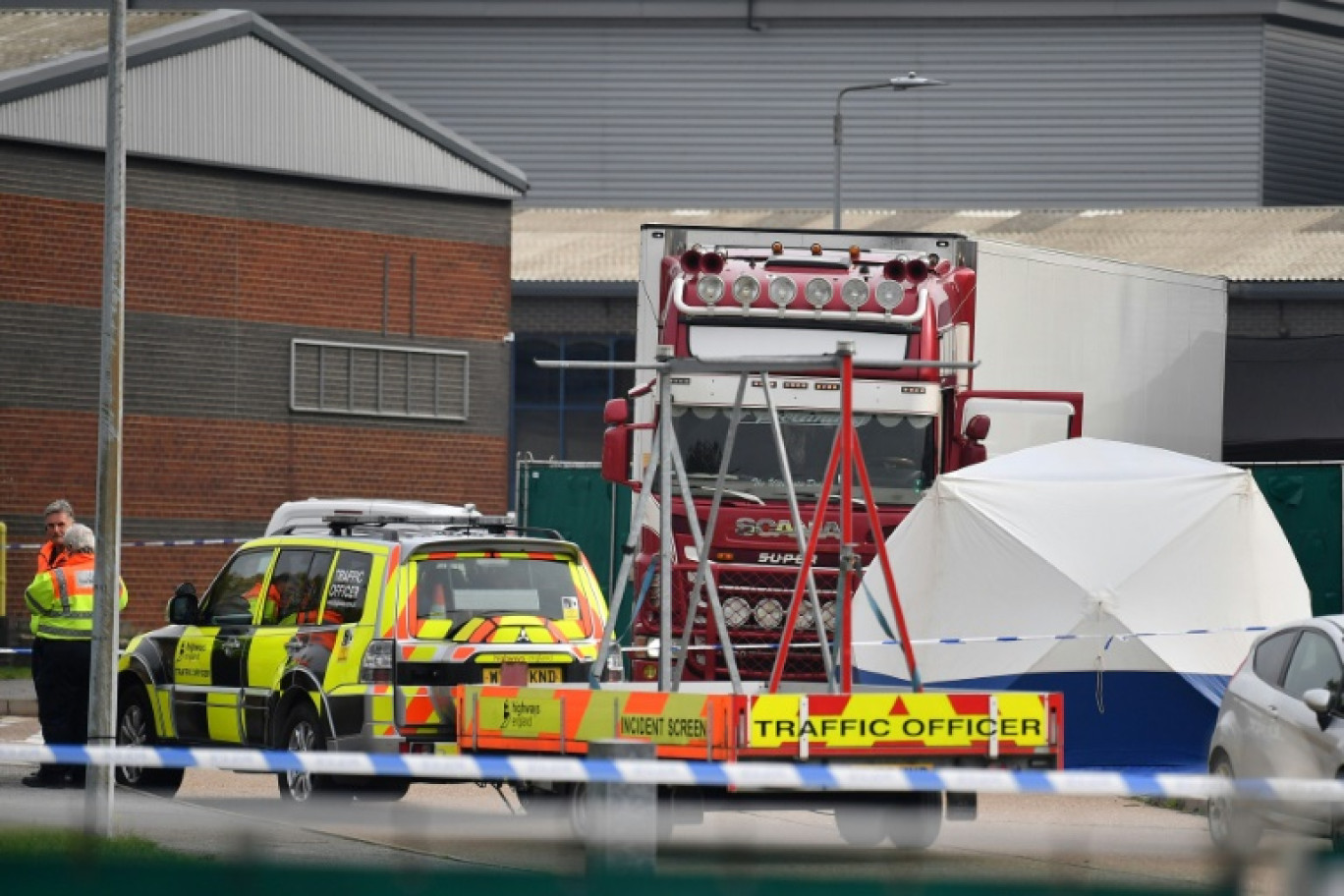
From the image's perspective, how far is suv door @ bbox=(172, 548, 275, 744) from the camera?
15.4 metres

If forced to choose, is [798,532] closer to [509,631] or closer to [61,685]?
[509,631]

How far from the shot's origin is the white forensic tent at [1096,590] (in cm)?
1755

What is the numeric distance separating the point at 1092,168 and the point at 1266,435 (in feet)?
71.4

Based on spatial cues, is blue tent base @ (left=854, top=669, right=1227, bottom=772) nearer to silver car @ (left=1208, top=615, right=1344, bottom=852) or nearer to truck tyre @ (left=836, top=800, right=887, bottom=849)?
silver car @ (left=1208, top=615, right=1344, bottom=852)

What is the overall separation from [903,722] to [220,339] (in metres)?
23.8

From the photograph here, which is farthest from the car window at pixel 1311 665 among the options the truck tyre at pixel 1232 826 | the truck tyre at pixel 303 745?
the truck tyre at pixel 1232 826

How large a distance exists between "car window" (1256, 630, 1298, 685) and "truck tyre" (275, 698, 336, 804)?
543 cm

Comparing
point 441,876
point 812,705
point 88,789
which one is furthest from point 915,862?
point 88,789

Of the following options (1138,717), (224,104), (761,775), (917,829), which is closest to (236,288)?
(224,104)

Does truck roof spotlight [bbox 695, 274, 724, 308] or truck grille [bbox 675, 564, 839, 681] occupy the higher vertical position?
truck roof spotlight [bbox 695, 274, 724, 308]

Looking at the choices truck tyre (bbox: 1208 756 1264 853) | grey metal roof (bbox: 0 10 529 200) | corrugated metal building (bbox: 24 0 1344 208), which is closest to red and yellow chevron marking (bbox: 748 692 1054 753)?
truck tyre (bbox: 1208 756 1264 853)

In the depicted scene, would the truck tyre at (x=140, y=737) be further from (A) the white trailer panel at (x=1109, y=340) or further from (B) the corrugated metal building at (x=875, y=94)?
(B) the corrugated metal building at (x=875, y=94)

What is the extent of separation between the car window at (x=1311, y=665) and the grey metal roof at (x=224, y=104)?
71.0 feet

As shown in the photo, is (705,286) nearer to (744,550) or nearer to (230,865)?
(744,550)
